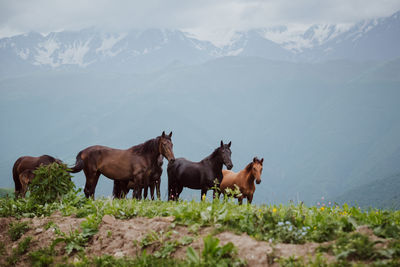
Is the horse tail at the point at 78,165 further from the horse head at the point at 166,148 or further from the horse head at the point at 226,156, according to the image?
the horse head at the point at 226,156

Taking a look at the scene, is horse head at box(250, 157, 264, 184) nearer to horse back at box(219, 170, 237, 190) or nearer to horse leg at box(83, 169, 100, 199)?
horse back at box(219, 170, 237, 190)

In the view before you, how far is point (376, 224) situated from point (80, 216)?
6489 mm

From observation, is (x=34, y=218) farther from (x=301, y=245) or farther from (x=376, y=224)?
(x=376, y=224)

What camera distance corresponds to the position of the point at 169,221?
314 inches

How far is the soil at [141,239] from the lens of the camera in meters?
6.37

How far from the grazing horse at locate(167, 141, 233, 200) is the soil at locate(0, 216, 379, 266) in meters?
6.01

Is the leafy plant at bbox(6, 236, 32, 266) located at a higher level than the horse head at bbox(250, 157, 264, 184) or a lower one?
lower

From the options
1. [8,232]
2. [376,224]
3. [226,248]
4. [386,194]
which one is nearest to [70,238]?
[8,232]

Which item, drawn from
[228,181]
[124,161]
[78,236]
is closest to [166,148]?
[124,161]

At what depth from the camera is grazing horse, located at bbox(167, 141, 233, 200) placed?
1500 centimetres

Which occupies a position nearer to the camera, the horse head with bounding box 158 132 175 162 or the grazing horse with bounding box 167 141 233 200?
the horse head with bounding box 158 132 175 162

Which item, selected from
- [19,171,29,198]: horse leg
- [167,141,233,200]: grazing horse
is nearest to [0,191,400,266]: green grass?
[167,141,233,200]: grazing horse

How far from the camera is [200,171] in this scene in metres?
15.5

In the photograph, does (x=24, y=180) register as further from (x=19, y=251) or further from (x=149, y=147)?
(x=19, y=251)
